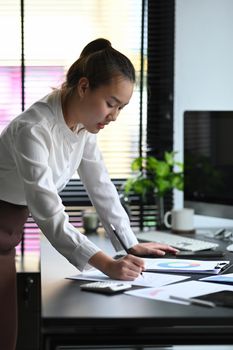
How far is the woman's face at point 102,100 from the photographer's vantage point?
2.24 m

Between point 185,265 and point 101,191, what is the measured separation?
0.42m

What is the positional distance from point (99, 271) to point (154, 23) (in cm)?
184

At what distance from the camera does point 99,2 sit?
3.70 metres

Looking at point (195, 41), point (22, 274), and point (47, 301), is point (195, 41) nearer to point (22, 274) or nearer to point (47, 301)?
point (22, 274)

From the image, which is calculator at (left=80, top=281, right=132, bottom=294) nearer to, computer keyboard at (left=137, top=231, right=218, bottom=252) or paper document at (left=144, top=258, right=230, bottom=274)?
paper document at (left=144, top=258, right=230, bottom=274)

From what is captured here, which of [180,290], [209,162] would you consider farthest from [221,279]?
[209,162]

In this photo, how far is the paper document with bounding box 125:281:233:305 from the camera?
194 cm

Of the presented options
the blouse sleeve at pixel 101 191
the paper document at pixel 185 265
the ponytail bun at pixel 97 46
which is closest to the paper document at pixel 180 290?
the paper document at pixel 185 265

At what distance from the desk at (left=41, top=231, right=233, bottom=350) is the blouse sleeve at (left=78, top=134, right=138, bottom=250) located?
0.71m

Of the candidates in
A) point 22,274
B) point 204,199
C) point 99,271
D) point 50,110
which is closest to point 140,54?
point 204,199

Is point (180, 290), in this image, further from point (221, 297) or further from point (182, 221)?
point (182, 221)

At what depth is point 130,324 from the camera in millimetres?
1727

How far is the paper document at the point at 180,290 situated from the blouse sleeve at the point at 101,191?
1.67 feet

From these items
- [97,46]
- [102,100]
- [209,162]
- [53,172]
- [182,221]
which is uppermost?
[97,46]
